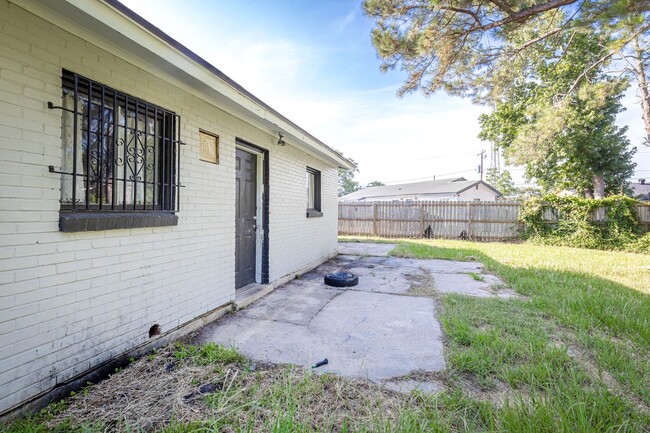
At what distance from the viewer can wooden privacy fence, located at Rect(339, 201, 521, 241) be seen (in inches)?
441

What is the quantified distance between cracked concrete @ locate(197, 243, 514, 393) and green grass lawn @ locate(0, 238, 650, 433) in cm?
19

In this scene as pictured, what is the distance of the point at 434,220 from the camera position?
484 inches

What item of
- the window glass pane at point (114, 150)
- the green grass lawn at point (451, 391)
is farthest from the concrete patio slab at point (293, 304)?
the window glass pane at point (114, 150)

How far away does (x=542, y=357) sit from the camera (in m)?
2.38

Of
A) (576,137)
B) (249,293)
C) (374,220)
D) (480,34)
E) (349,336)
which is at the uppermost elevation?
(576,137)

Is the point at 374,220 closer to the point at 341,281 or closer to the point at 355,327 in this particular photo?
the point at 341,281

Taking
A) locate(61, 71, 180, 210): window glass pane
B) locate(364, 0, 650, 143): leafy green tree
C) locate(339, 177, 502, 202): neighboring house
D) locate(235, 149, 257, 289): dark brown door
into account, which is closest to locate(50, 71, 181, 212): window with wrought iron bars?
locate(61, 71, 180, 210): window glass pane

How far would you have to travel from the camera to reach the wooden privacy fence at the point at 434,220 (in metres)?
11.2

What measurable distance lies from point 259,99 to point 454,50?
10.3 feet

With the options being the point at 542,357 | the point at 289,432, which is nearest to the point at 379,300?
the point at 542,357

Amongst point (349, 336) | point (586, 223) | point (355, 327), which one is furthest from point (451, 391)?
point (586, 223)

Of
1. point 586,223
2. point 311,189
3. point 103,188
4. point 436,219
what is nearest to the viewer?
point 103,188

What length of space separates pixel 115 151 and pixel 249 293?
97.2 inches

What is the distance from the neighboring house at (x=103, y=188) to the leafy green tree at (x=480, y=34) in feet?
7.96
